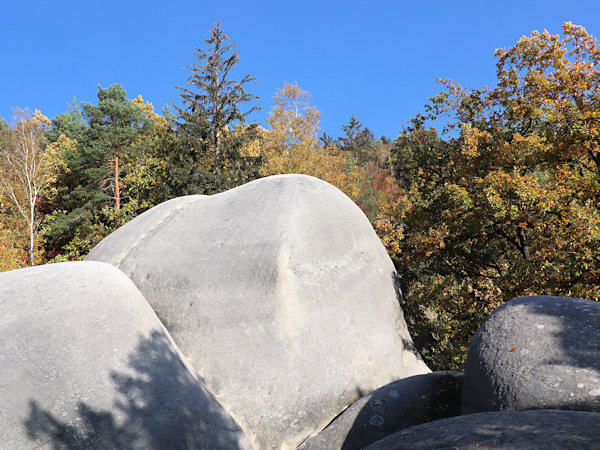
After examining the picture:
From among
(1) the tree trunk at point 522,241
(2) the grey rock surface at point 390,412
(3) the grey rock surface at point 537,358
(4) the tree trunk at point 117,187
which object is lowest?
(2) the grey rock surface at point 390,412

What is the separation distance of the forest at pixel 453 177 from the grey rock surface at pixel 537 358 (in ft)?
14.7

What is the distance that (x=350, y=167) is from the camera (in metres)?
44.9

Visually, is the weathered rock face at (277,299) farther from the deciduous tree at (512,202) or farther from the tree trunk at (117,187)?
the tree trunk at (117,187)

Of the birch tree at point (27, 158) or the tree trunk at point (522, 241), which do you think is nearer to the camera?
the tree trunk at point (522, 241)

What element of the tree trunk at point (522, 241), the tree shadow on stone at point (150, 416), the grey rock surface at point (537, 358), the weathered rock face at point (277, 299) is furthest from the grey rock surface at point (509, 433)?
the tree trunk at point (522, 241)

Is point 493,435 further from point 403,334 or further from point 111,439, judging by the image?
point 403,334

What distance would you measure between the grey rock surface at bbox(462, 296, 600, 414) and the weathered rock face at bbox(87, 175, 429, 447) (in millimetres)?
2780

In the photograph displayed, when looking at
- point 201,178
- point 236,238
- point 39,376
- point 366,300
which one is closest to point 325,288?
point 366,300

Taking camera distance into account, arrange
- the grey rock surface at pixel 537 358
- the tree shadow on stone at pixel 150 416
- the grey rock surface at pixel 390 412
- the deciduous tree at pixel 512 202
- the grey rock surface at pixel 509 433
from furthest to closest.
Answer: the deciduous tree at pixel 512 202 → the grey rock surface at pixel 390 412 → the tree shadow on stone at pixel 150 416 → the grey rock surface at pixel 537 358 → the grey rock surface at pixel 509 433

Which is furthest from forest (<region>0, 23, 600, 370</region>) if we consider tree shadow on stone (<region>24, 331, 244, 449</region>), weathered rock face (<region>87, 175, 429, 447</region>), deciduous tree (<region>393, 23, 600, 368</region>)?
tree shadow on stone (<region>24, 331, 244, 449</region>)

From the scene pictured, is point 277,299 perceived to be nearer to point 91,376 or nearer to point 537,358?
point 91,376

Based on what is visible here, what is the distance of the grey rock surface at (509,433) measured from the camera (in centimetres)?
293

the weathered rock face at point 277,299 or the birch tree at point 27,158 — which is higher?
the birch tree at point 27,158

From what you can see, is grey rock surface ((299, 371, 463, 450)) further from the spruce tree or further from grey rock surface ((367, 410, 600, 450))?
the spruce tree
